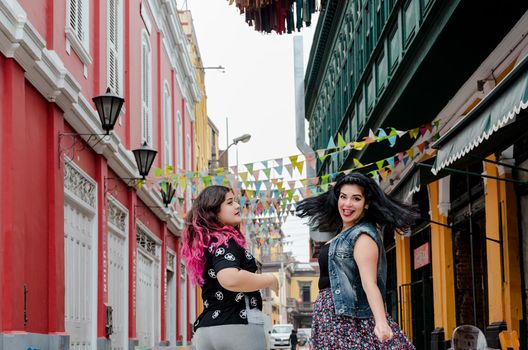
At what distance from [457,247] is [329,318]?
960 cm

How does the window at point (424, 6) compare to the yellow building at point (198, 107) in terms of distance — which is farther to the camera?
the yellow building at point (198, 107)

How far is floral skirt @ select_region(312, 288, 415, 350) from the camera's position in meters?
4.70

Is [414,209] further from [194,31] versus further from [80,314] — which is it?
[194,31]

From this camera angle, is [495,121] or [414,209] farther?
[495,121]

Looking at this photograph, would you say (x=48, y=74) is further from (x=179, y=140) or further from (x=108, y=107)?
(x=179, y=140)

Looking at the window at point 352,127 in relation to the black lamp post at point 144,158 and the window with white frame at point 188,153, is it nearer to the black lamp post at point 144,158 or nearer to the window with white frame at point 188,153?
the black lamp post at point 144,158

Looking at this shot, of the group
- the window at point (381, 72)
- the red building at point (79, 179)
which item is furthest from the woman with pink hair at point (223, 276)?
the window at point (381, 72)

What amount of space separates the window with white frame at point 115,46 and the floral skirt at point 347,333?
10503 millimetres

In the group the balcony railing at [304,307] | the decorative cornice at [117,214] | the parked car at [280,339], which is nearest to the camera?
the decorative cornice at [117,214]

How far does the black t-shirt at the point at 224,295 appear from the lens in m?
5.04

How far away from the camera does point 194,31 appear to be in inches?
1277

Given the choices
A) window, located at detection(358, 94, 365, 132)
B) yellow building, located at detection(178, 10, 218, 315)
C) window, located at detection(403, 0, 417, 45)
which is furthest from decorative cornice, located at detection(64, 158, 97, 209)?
yellow building, located at detection(178, 10, 218, 315)

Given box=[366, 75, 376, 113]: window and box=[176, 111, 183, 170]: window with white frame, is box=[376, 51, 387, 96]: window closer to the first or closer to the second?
box=[366, 75, 376, 113]: window

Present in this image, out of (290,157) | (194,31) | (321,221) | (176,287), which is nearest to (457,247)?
(290,157)
